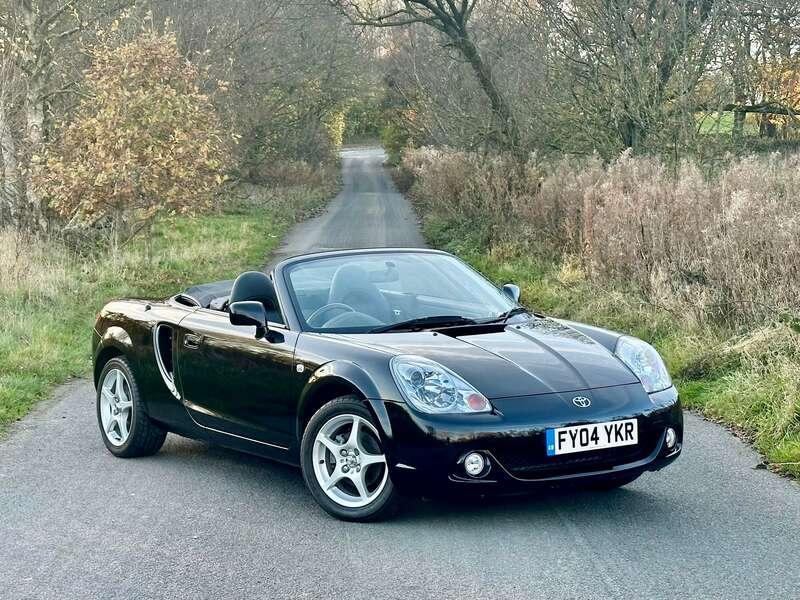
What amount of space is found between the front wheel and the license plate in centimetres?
81

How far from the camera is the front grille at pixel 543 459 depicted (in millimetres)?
5277

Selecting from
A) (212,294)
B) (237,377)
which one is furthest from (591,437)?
(212,294)

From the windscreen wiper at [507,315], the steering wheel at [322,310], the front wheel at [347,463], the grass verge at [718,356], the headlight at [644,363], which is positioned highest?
the steering wheel at [322,310]

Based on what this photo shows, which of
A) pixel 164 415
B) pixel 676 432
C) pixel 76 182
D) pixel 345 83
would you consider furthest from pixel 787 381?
pixel 345 83

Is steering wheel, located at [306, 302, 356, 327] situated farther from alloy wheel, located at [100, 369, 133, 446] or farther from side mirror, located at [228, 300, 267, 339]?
alloy wheel, located at [100, 369, 133, 446]

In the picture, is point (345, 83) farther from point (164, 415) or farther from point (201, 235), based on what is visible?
point (164, 415)

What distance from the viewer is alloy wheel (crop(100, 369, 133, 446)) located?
25.0 feet

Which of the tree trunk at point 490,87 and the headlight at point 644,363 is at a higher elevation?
the tree trunk at point 490,87

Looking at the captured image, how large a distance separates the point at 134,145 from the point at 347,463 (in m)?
15.4

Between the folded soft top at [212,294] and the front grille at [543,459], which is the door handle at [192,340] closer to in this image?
the folded soft top at [212,294]

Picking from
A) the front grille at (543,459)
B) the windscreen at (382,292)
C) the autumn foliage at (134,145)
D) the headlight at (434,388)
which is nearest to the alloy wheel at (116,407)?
the windscreen at (382,292)

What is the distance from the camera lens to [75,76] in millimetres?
25109

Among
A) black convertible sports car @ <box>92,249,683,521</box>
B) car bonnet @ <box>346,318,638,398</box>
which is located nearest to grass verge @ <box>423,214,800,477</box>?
car bonnet @ <box>346,318,638,398</box>

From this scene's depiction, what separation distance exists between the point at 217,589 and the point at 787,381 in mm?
4901
